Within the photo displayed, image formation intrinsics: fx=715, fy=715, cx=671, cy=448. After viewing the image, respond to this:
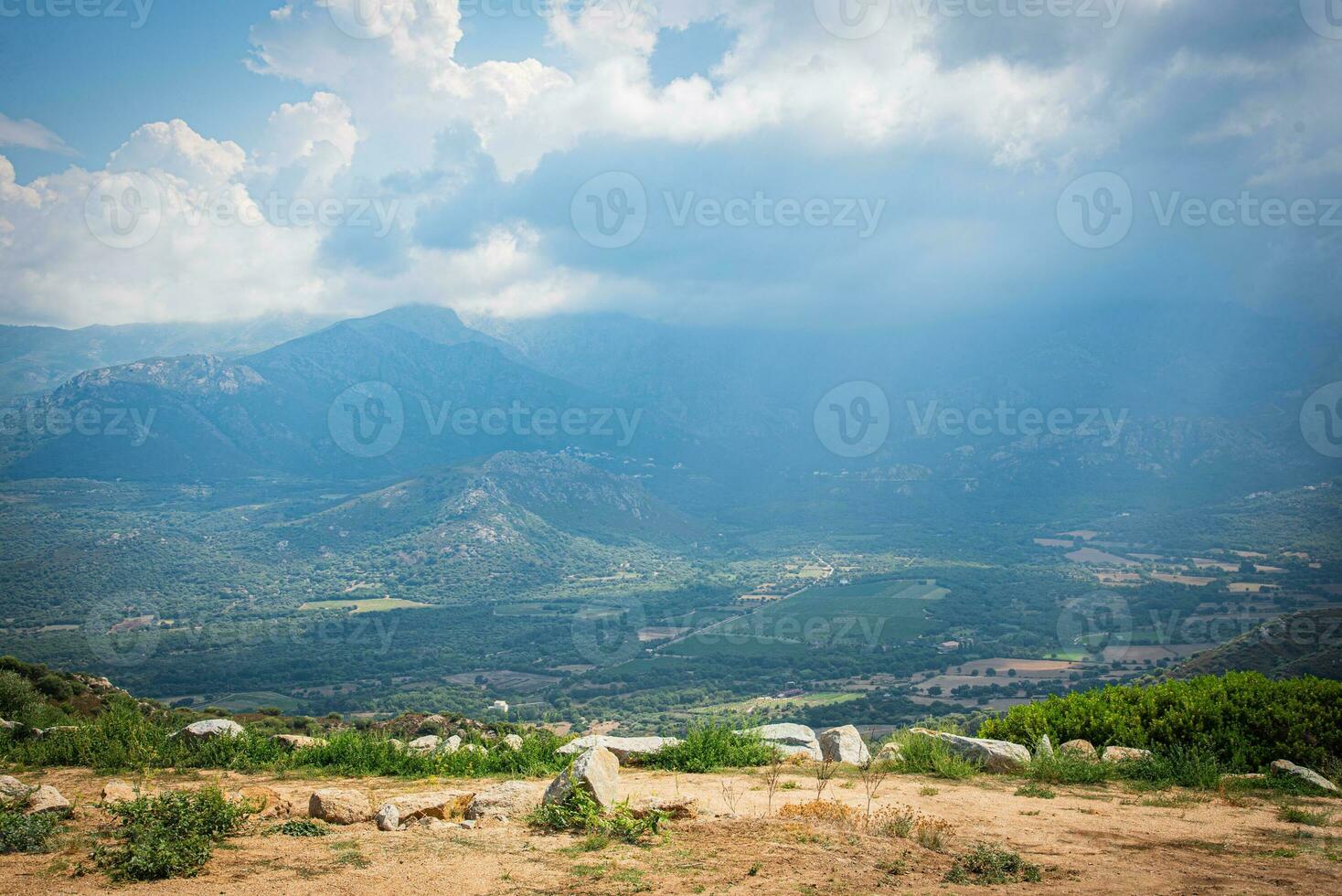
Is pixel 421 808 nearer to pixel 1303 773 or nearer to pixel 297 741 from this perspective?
pixel 297 741

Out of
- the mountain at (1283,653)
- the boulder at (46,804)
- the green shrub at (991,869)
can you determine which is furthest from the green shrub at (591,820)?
the mountain at (1283,653)

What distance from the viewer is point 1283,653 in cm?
3409

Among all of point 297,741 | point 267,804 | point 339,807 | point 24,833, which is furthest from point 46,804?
point 297,741

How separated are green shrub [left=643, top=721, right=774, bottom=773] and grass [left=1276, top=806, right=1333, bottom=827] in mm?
6443

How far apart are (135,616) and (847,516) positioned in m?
155

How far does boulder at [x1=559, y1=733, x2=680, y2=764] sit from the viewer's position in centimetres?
1154

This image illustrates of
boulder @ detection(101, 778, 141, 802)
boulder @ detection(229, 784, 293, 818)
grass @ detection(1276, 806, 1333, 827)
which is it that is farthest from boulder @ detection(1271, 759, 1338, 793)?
boulder @ detection(101, 778, 141, 802)

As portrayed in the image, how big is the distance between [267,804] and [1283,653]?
140 feet

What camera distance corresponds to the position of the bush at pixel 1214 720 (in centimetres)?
1072

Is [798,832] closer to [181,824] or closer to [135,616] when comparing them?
[181,824]

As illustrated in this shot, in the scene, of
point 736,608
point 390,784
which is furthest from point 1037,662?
point 390,784

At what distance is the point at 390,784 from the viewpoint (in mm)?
10789

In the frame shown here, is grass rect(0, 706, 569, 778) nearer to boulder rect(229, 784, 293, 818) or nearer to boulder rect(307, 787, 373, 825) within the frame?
boulder rect(229, 784, 293, 818)

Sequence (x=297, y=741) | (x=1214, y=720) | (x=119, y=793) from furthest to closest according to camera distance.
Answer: (x=297, y=741), (x=1214, y=720), (x=119, y=793)
